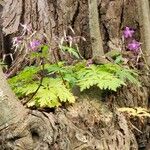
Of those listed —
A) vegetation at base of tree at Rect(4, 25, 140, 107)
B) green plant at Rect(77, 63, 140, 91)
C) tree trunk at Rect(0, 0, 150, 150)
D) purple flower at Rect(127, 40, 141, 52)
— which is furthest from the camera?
purple flower at Rect(127, 40, 141, 52)

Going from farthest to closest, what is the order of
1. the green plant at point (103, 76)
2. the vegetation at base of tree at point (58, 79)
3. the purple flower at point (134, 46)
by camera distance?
1. the purple flower at point (134, 46)
2. the green plant at point (103, 76)
3. the vegetation at base of tree at point (58, 79)

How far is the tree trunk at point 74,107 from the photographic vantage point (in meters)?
2.32

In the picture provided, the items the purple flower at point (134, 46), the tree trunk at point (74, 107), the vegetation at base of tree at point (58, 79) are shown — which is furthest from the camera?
the purple flower at point (134, 46)

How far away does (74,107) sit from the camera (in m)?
2.73

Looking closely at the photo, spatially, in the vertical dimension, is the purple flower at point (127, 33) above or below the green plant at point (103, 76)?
above

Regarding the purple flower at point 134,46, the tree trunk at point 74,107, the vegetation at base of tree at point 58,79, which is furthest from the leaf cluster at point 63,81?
the purple flower at point 134,46

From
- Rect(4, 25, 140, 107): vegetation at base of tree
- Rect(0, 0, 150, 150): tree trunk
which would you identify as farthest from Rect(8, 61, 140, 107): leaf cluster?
Rect(0, 0, 150, 150): tree trunk

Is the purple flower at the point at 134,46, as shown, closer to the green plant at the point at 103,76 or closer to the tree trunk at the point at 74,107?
the tree trunk at the point at 74,107

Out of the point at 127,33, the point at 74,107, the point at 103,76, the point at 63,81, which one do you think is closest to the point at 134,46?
the point at 127,33

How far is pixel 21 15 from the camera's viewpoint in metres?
4.14

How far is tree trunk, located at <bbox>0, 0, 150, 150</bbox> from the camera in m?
2.32

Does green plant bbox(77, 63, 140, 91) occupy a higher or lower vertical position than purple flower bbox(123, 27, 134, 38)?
lower

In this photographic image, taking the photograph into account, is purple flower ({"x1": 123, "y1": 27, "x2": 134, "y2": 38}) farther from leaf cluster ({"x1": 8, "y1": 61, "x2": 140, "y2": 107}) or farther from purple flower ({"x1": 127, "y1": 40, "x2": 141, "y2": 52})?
leaf cluster ({"x1": 8, "y1": 61, "x2": 140, "y2": 107})

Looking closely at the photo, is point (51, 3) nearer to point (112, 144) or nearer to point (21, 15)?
point (21, 15)
